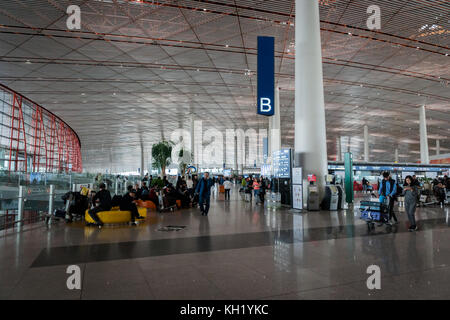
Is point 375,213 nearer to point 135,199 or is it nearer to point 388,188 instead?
point 388,188

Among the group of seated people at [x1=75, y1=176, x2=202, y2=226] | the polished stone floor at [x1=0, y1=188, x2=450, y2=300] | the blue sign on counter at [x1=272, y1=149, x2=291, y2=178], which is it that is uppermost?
the blue sign on counter at [x1=272, y1=149, x2=291, y2=178]

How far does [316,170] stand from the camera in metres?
13.1

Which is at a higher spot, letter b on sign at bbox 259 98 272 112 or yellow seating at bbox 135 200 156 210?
letter b on sign at bbox 259 98 272 112

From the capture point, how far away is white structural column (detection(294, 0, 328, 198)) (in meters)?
12.8

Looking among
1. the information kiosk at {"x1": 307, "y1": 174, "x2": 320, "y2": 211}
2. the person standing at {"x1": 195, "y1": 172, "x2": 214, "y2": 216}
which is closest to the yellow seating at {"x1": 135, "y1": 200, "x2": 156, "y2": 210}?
the person standing at {"x1": 195, "y1": 172, "x2": 214, "y2": 216}

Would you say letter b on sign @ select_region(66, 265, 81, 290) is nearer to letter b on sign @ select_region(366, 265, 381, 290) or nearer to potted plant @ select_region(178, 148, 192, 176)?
letter b on sign @ select_region(366, 265, 381, 290)

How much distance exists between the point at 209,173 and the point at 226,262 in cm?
1344

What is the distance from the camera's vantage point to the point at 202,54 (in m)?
19.8

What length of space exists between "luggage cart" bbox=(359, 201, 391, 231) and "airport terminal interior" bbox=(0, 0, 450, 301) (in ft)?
0.17

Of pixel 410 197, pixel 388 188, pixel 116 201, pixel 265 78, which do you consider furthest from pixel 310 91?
pixel 116 201

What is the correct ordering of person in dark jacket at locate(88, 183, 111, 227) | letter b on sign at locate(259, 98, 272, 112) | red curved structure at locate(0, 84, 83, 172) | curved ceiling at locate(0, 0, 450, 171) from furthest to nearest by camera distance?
red curved structure at locate(0, 84, 83, 172)
curved ceiling at locate(0, 0, 450, 171)
letter b on sign at locate(259, 98, 272, 112)
person in dark jacket at locate(88, 183, 111, 227)

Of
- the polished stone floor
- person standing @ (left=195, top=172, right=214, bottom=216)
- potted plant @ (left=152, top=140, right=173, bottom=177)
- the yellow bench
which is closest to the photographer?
the polished stone floor

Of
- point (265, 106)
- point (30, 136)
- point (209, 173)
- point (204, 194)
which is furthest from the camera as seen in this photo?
point (30, 136)
